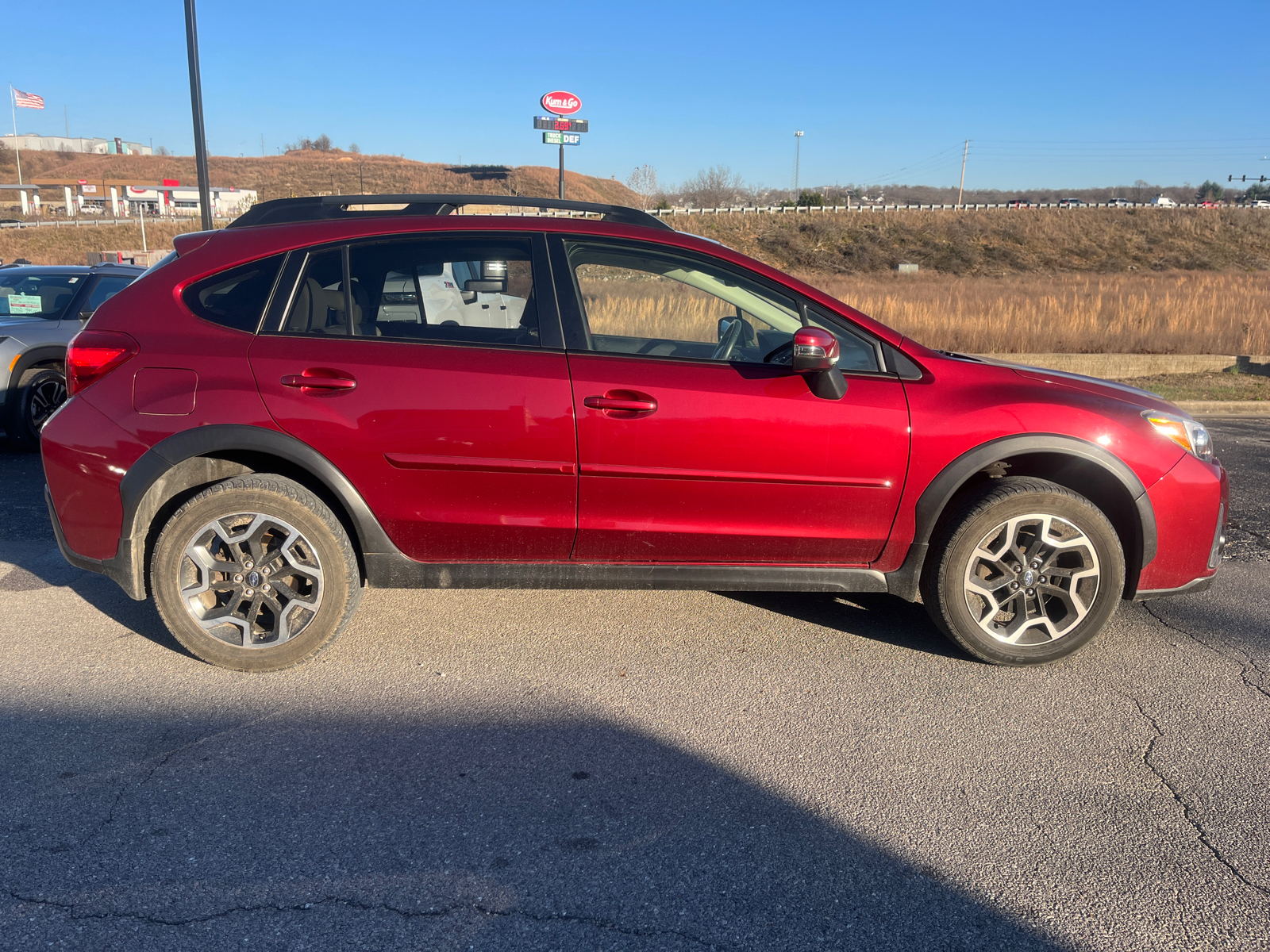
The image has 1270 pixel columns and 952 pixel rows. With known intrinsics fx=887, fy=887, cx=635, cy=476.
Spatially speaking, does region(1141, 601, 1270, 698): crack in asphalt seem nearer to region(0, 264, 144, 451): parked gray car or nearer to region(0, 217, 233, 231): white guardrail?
region(0, 264, 144, 451): parked gray car

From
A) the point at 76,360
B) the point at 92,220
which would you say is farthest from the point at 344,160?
the point at 76,360

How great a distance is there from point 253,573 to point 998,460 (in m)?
3.12

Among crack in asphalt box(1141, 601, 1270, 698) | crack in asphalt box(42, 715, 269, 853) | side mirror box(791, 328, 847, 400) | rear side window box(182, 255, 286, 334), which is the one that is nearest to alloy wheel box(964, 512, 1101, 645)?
crack in asphalt box(1141, 601, 1270, 698)

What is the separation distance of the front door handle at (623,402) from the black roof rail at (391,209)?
90 cm

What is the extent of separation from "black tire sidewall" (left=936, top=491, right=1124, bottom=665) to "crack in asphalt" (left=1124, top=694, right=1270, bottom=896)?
364 mm

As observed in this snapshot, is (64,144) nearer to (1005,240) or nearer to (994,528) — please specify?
(1005,240)

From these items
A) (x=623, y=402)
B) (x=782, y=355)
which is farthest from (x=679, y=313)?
(x=623, y=402)

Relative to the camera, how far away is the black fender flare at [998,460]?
370 centimetres

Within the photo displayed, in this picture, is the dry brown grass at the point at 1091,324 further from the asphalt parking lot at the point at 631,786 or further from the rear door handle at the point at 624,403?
the rear door handle at the point at 624,403

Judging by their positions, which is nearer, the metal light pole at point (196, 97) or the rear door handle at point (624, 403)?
the rear door handle at point (624, 403)

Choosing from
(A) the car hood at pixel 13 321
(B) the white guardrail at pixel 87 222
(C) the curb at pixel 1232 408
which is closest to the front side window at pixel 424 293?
(A) the car hood at pixel 13 321

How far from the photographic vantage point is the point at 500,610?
14.6 feet

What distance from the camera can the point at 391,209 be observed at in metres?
4.03

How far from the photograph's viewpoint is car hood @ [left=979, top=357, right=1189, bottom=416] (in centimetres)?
391
